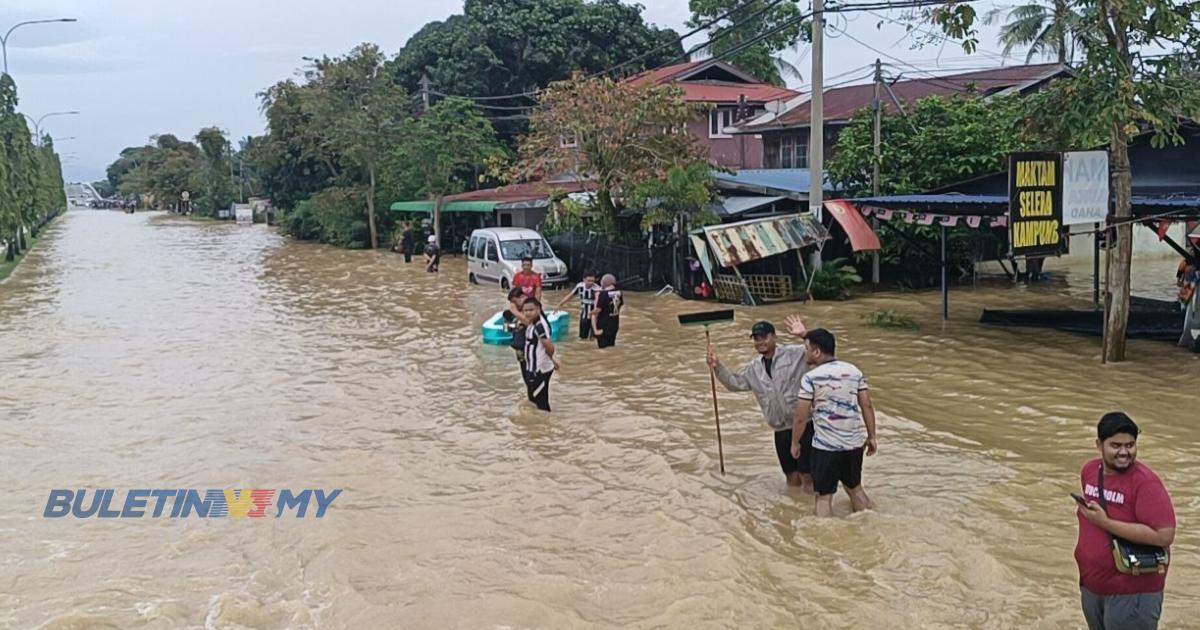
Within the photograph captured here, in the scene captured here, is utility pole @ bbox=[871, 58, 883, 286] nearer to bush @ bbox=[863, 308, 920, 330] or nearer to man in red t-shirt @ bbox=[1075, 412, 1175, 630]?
bush @ bbox=[863, 308, 920, 330]

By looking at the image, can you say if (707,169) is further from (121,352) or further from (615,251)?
(121,352)

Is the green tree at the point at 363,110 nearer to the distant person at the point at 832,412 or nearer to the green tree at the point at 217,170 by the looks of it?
the distant person at the point at 832,412

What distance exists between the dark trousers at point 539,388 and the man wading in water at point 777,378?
3721 millimetres

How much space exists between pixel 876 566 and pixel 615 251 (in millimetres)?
17438

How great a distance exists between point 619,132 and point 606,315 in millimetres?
8269

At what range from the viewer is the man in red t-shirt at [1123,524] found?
13.5 feet

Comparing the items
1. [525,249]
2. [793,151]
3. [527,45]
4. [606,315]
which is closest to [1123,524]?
[606,315]

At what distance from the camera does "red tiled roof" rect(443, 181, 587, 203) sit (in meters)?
26.7

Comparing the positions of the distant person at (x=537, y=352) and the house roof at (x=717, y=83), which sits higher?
the house roof at (x=717, y=83)

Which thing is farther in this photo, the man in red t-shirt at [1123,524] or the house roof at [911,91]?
the house roof at [911,91]

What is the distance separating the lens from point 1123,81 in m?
11.6

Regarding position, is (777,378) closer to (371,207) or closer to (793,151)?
(793,151)

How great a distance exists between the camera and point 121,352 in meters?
16.6

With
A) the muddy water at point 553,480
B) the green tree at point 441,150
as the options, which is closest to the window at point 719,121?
the green tree at point 441,150
